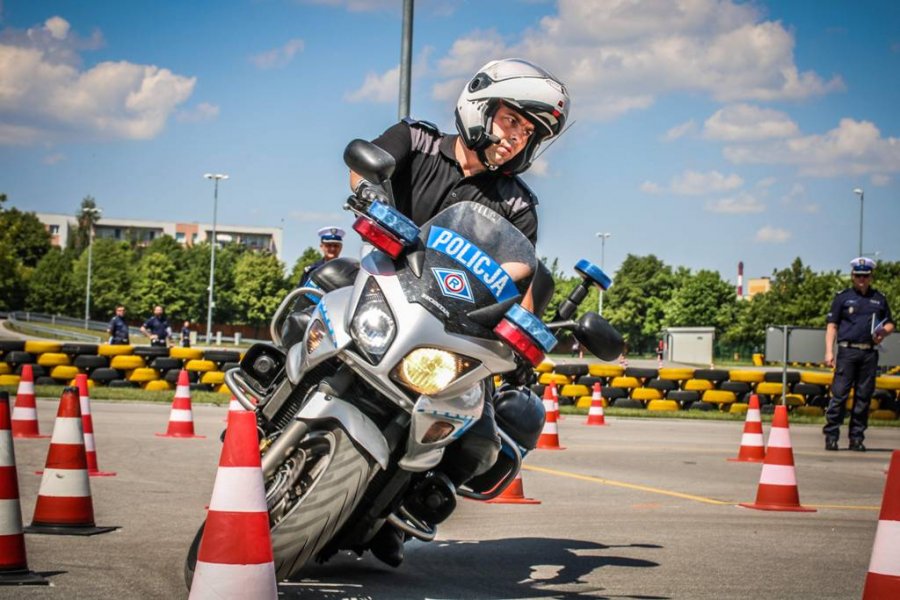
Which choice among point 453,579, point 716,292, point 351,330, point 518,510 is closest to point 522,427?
point 453,579

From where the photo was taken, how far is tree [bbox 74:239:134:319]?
118 m

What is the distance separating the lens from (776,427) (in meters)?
9.73

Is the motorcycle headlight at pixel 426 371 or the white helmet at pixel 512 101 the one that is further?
the white helmet at pixel 512 101

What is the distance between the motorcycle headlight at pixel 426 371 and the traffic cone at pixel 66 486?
2.92 metres

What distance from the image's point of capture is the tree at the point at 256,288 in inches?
4660

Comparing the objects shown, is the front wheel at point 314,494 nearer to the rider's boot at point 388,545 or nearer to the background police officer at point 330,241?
the rider's boot at point 388,545

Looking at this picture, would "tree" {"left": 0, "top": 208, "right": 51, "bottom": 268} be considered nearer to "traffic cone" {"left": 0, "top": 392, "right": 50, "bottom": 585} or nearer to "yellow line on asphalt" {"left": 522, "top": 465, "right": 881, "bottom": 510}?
"yellow line on asphalt" {"left": 522, "top": 465, "right": 881, "bottom": 510}

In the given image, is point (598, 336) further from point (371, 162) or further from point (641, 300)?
point (641, 300)

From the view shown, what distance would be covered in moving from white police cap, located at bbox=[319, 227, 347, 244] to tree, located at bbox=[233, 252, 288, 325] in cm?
10669

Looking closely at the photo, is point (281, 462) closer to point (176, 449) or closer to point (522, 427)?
point (522, 427)

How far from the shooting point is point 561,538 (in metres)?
7.24

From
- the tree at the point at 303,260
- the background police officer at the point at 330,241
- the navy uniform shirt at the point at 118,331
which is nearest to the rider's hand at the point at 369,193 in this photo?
the background police officer at the point at 330,241

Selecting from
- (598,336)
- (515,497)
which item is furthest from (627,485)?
(598,336)

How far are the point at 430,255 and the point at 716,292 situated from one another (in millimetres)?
114779
